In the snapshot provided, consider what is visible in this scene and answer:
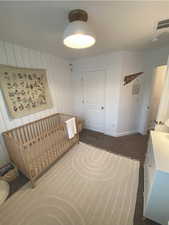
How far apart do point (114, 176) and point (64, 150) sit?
3.81 ft

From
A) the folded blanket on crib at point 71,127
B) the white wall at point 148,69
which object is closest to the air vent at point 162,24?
the white wall at point 148,69

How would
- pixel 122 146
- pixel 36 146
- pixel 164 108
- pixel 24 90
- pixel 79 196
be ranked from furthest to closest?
1. pixel 122 146
2. pixel 24 90
3. pixel 36 146
4. pixel 164 108
5. pixel 79 196

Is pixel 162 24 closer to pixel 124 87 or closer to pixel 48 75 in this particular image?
pixel 124 87

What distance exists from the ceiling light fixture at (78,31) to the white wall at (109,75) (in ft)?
5.35

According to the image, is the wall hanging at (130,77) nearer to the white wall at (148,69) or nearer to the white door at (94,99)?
the white wall at (148,69)

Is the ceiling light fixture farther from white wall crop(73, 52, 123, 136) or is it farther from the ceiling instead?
white wall crop(73, 52, 123, 136)

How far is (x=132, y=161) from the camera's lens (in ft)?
7.00

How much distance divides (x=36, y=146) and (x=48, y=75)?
184 cm

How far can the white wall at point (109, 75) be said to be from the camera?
266 cm

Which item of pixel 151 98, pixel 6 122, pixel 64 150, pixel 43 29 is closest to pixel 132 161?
pixel 64 150

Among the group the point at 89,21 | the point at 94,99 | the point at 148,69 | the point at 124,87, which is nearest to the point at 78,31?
the point at 89,21

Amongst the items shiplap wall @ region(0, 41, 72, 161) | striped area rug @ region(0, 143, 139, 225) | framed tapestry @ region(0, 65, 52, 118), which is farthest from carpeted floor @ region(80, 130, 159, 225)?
framed tapestry @ region(0, 65, 52, 118)

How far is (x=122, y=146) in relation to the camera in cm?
264

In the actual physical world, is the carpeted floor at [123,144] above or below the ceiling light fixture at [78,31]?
below
